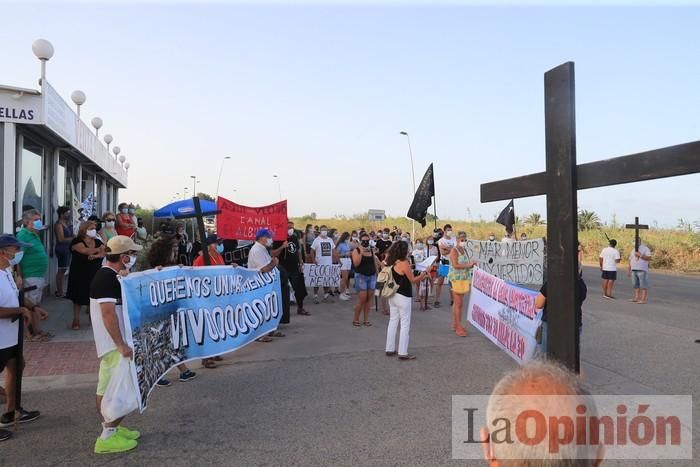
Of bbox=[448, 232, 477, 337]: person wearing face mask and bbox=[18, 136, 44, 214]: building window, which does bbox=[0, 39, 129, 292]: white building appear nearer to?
bbox=[18, 136, 44, 214]: building window

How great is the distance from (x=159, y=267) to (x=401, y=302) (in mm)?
3386

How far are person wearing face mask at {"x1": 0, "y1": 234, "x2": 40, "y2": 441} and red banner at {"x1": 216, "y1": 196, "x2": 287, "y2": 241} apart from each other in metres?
4.04

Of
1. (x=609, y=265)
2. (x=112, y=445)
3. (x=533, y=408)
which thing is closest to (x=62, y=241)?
(x=112, y=445)

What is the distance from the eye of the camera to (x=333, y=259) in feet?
44.2

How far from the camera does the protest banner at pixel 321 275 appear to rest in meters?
13.2

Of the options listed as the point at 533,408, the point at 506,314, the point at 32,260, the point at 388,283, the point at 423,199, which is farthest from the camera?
the point at 423,199

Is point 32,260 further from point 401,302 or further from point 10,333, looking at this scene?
point 401,302

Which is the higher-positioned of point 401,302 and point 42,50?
point 42,50

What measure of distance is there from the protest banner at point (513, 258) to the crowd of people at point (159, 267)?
0.62 metres

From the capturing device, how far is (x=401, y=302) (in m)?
7.35

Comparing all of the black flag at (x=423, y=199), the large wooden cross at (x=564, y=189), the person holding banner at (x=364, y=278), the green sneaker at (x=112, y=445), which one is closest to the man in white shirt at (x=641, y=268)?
the black flag at (x=423, y=199)

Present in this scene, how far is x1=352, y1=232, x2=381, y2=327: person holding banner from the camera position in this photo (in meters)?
10.1

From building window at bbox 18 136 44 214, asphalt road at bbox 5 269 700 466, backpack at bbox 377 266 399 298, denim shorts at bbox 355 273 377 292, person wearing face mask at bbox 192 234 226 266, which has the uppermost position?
building window at bbox 18 136 44 214

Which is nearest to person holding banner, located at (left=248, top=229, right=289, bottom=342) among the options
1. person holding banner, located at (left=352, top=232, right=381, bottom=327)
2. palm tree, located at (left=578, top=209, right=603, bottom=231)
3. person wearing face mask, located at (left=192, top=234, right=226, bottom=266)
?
person wearing face mask, located at (left=192, top=234, right=226, bottom=266)
